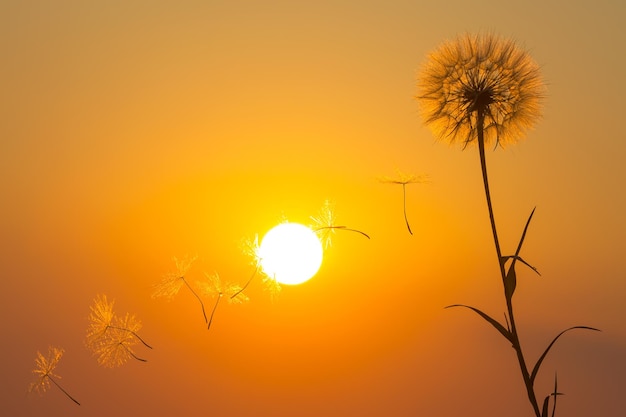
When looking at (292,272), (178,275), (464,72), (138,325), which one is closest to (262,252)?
(292,272)

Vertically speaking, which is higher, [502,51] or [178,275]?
[502,51]

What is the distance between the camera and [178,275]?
442cm

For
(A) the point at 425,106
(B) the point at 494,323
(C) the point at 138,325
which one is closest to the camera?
(B) the point at 494,323

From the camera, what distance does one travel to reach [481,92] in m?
4.53

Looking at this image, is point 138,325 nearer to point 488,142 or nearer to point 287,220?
point 287,220

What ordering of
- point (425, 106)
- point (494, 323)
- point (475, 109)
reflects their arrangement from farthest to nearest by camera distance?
point (425, 106) < point (475, 109) < point (494, 323)

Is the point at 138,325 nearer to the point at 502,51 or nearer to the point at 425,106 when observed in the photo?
the point at 425,106

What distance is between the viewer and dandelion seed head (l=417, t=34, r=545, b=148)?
15.0ft

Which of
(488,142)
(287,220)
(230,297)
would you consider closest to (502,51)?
(488,142)

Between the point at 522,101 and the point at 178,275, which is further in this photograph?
the point at 522,101

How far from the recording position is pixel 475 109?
457 cm

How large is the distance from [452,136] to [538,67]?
879mm

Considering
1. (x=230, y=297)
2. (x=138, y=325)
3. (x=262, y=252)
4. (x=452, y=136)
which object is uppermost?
(x=452, y=136)

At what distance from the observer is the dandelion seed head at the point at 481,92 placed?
4586 mm
